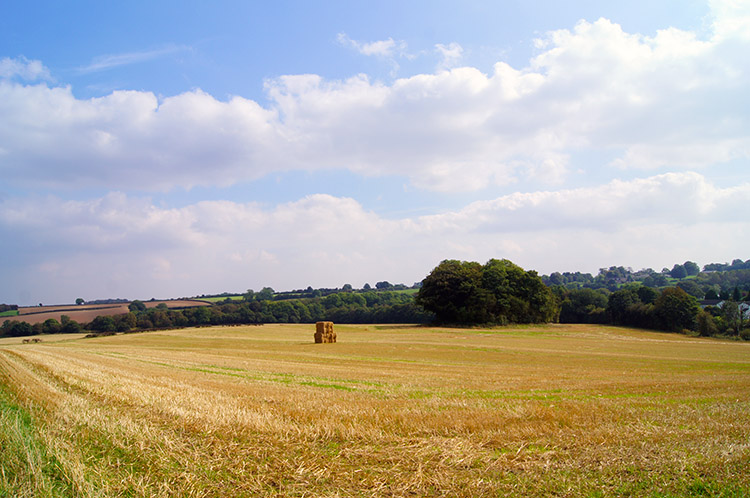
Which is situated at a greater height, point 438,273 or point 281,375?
point 438,273

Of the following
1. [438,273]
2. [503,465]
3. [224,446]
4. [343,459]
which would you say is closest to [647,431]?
[503,465]

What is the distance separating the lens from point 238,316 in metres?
104

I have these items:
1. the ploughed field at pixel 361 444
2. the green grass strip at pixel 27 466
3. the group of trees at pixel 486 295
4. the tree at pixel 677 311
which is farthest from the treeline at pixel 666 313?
the green grass strip at pixel 27 466

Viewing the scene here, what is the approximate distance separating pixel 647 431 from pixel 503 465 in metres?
3.65

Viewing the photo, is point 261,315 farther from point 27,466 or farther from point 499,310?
point 27,466

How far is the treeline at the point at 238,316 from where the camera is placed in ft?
272

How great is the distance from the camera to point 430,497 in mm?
4883

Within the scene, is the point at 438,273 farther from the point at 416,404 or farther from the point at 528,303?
the point at 416,404

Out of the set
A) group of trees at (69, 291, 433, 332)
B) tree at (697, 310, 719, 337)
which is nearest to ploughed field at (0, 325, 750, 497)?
tree at (697, 310, 719, 337)

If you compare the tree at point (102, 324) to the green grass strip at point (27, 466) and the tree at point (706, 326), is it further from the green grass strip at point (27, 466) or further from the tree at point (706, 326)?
the tree at point (706, 326)

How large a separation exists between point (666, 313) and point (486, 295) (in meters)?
34.9

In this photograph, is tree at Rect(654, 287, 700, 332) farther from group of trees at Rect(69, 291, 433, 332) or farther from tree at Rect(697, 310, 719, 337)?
group of trees at Rect(69, 291, 433, 332)

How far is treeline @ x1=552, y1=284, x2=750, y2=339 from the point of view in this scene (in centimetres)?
7081

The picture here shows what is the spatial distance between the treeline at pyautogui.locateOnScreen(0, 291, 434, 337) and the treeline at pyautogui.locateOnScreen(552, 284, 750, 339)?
3871 centimetres
